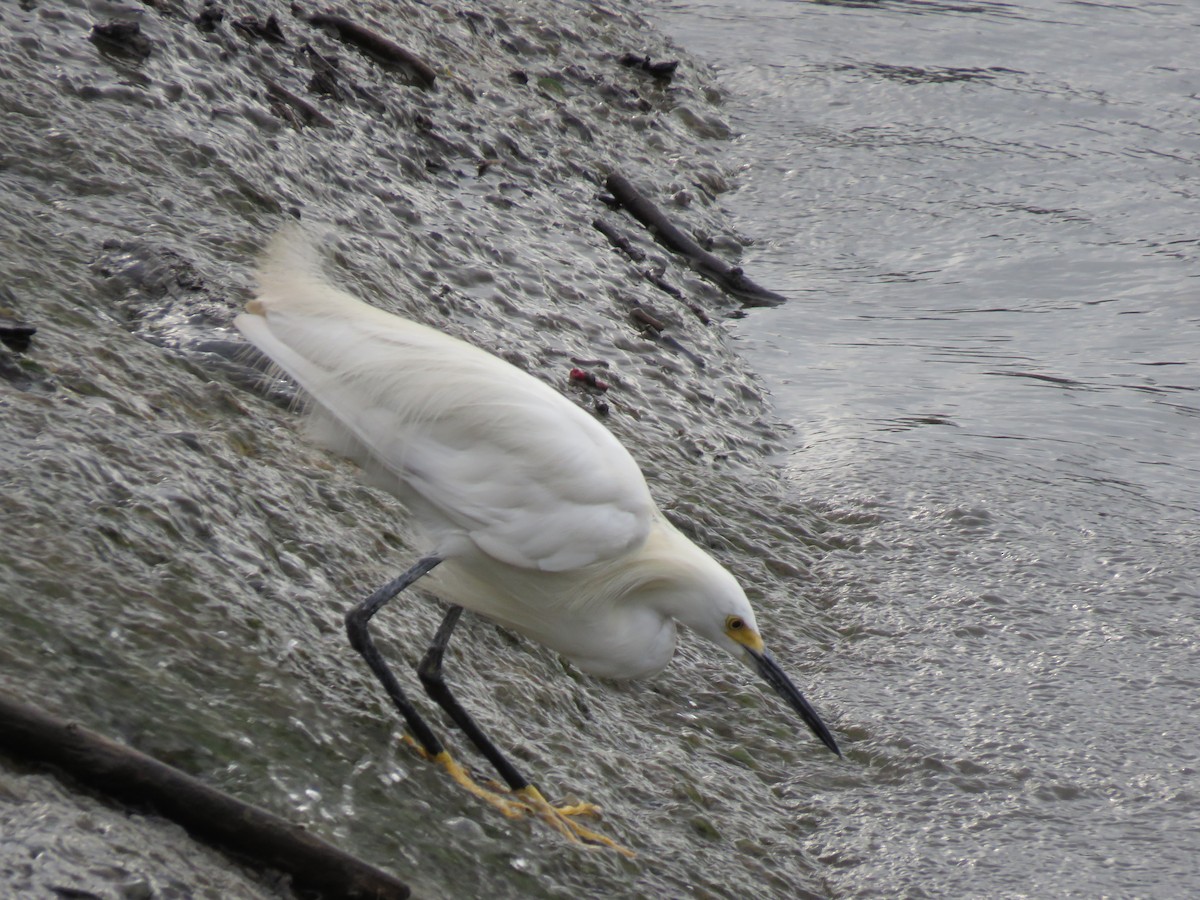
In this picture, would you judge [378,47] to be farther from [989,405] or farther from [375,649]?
[375,649]

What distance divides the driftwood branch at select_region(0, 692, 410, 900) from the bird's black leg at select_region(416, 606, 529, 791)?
84cm

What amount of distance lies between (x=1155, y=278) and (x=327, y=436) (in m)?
5.49

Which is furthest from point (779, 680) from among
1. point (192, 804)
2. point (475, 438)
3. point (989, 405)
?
point (989, 405)

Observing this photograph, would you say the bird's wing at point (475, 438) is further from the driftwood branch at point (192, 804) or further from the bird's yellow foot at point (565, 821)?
the driftwood branch at point (192, 804)

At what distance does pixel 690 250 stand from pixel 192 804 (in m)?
5.03

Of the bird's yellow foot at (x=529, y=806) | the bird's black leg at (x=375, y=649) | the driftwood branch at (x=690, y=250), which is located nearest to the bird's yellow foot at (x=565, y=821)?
the bird's yellow foot at (x=529, y=806)

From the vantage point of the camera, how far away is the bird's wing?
9.88 feet

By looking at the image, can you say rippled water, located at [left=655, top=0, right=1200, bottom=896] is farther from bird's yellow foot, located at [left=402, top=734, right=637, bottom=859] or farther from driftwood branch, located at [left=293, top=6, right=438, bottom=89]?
driftwood branch, located at [left=293, top=6, right=438, bottom=89]

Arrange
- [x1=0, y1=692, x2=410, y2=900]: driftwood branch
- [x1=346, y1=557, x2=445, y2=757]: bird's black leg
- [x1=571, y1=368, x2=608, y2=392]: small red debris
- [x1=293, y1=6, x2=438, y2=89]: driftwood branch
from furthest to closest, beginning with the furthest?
1. [x1=293, y1=6, x2=438, y2=89]: driftwood branch
2. [x1=571, y1=368, x2=608, y2=392]: small red debris
3. [x1=346, y1=557, x2=445, y2=757]: bird's black leg
4. [x1=0, y1=692, x2=410, y2=900]: driftwood branch

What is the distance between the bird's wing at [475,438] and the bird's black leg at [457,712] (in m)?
0.30

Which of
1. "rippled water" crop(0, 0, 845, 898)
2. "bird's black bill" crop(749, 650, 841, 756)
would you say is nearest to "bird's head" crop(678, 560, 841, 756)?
"bird's black bill" crop(749, 650, 841, 756)

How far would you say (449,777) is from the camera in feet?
10.2

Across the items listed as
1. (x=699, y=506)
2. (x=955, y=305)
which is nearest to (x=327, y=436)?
(x=699, y=506)

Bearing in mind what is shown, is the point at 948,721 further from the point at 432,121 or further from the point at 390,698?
the point at 432,121
